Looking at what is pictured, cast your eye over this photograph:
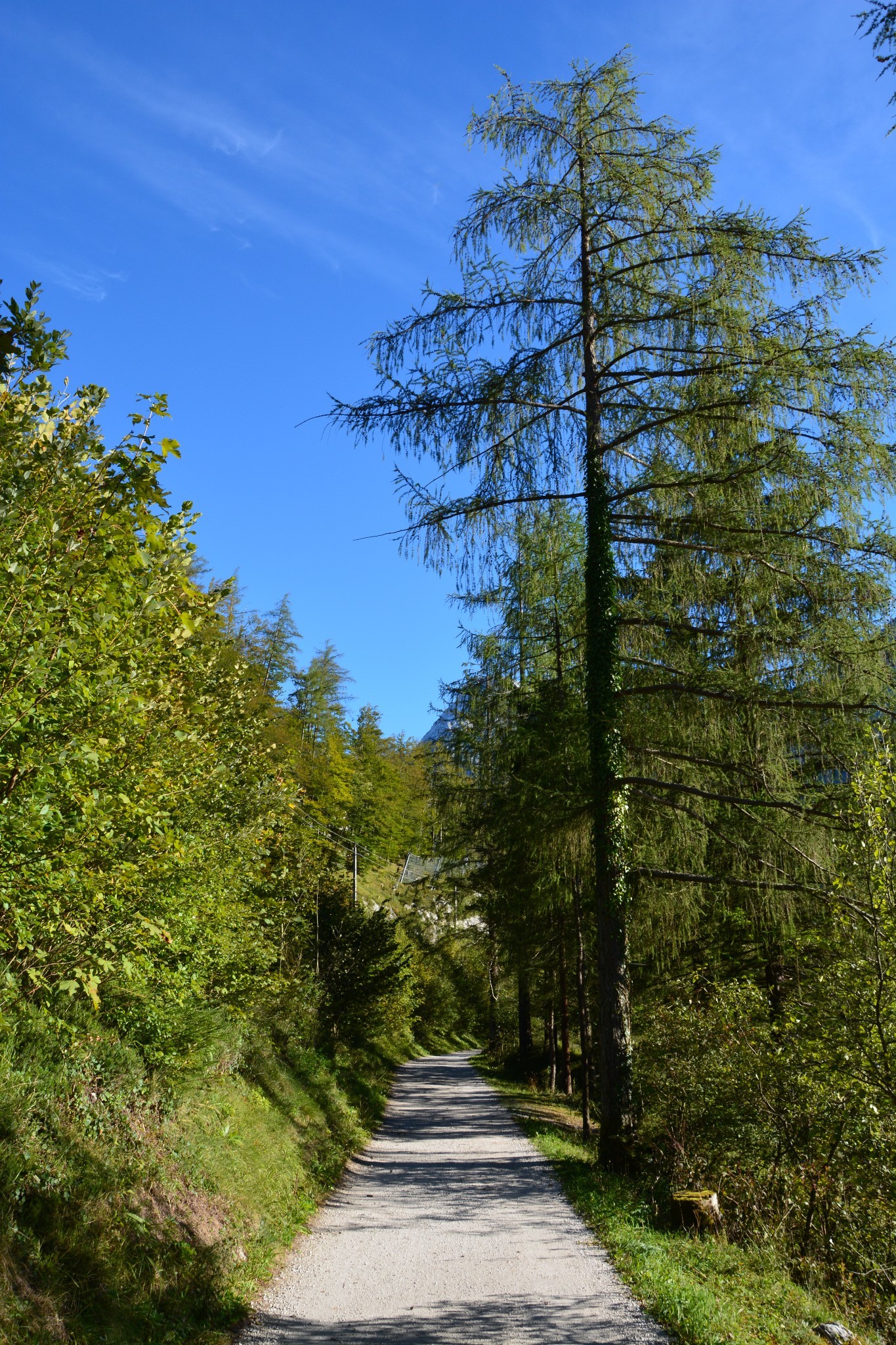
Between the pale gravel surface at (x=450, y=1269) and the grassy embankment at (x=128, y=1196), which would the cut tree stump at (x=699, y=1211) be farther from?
the grassy embankment at (x=128, y=1196)

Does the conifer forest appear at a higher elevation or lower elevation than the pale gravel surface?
higher

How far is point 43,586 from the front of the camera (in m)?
3.55

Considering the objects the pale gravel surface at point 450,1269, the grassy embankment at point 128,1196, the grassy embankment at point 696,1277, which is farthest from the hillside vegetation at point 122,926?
the grassy embankment at point 696,1277

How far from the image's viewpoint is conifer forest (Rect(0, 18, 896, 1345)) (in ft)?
13.5

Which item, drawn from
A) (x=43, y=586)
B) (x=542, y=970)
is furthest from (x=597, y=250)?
(x=542, y=970)

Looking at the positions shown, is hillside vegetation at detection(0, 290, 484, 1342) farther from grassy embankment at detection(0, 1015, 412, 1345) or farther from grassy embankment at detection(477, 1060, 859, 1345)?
grassy embankment at detection(477, 1060, 859, 1345)

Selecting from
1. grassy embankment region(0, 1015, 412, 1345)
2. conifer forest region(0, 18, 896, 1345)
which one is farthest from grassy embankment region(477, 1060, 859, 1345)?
grassy embankment region(0, 1015, 412, 1345)

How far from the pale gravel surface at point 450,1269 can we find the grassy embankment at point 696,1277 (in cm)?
17

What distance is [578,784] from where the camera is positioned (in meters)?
11.3

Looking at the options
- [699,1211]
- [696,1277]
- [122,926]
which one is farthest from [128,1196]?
[699,1211]

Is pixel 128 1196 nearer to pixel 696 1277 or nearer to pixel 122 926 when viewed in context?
pixel 122 926

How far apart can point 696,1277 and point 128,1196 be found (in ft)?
13.8

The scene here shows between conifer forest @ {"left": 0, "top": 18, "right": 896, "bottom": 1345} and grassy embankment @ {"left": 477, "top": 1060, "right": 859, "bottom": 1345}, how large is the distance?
96mm

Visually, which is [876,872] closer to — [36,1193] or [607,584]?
[607,584]
